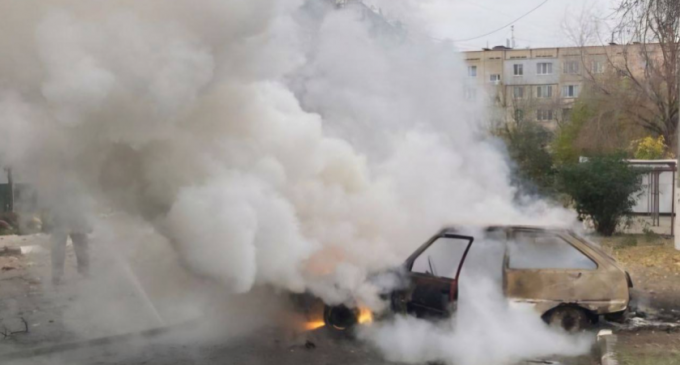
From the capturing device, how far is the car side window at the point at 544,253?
304 inches

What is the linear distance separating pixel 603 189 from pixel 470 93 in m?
6.99

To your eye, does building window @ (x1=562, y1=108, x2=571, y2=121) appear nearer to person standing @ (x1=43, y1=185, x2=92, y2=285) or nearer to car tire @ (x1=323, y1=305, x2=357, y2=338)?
person standing @ (x1=43, y1=185, x2=92, y2=285)

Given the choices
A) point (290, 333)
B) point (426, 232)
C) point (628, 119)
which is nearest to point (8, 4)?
point (290, 333)

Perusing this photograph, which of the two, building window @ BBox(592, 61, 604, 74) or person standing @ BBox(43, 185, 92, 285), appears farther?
building window @ BBox(592, 61, 604, 74)

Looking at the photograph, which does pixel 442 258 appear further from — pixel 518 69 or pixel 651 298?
pixel 518 69

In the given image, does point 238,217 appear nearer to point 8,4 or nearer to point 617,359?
point 8,4

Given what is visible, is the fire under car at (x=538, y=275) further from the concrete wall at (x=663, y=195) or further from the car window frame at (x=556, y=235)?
the concrete wall at (x=663, y=195)

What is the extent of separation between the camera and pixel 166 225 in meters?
6.69

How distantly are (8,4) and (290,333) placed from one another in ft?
14.4

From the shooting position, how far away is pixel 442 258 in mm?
→ 7633

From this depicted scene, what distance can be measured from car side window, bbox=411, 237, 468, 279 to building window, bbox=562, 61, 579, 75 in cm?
2695

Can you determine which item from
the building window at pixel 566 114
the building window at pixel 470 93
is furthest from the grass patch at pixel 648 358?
the building window at pixel 566 114

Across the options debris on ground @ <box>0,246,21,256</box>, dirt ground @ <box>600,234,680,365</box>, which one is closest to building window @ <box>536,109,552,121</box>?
dirt ground @ <box>600,234,680,365</box>

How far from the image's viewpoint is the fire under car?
25.0ft
